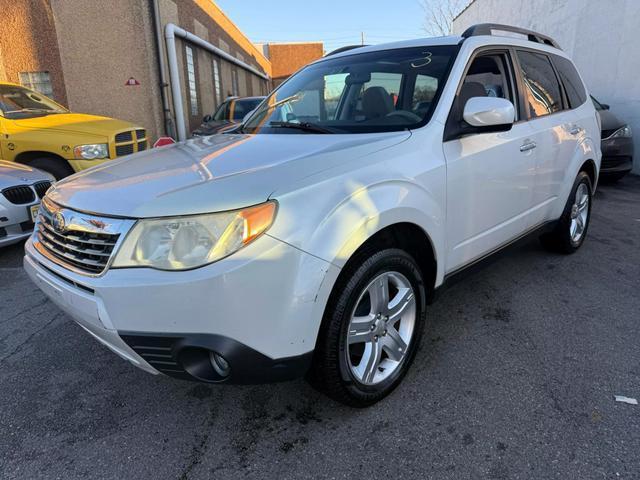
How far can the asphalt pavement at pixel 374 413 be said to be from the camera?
1.94 metres

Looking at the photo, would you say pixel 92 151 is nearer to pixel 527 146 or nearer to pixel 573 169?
pixel 527 146

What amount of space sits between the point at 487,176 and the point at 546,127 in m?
1.04

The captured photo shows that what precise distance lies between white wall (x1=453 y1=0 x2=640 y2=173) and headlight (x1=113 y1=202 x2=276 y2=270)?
988 cm

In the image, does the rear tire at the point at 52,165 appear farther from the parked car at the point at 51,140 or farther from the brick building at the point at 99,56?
the brick building at the point at 99,56

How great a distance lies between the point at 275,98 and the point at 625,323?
9.68 ft

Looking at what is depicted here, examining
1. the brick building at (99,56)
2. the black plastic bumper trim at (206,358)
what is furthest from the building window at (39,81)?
the black plastic bumper trim at (206,358)

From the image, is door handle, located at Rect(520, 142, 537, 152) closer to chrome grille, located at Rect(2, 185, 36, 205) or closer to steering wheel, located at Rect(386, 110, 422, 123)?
steering wheel, located at Rect(386, 110, 422, 123)

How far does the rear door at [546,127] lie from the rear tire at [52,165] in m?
5.44

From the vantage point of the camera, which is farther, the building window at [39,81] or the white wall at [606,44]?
the building window at [39,81]

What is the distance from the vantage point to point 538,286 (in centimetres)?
374

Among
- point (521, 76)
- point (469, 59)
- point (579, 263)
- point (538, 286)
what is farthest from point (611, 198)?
point (469, 59)

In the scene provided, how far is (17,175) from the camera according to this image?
15.5ft

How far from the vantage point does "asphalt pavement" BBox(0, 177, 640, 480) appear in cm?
194

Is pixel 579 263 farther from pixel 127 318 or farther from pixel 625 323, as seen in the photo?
pixel 127 318
